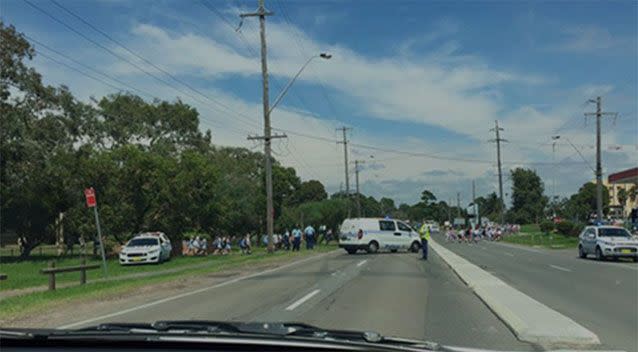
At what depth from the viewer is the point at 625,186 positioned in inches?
4579

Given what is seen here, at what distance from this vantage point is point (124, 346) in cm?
299

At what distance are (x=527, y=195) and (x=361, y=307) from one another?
13052cm

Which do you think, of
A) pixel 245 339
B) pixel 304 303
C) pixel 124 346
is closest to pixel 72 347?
pixel 124 346

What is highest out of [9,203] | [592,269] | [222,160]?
[222,160]

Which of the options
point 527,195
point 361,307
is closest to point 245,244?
point 361,307

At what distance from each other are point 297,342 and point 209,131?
70251 millimetres

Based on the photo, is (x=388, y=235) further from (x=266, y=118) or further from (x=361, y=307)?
(x=361, y=307)

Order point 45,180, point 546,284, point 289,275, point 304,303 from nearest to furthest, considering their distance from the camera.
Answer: point 304,303, point 546,284, point 289,275, point 45,180

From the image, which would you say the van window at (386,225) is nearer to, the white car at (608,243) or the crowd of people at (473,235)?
the white car at (608,243)

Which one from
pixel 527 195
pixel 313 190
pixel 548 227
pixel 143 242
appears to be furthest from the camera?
pixel 527 195

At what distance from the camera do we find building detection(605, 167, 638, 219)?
325 ft

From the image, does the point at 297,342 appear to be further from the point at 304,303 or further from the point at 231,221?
the point at 231,221

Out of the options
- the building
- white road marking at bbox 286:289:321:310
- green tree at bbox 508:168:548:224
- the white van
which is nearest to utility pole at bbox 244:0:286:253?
the white van

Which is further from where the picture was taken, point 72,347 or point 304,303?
point 304,303
